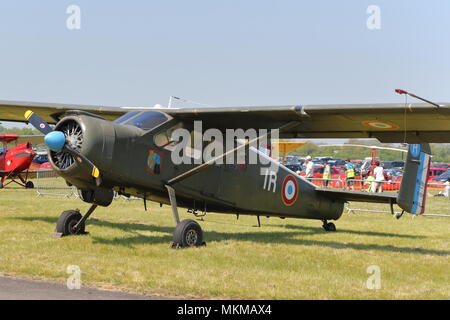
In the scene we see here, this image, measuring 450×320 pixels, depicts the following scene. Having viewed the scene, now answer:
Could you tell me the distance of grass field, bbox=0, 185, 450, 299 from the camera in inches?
277

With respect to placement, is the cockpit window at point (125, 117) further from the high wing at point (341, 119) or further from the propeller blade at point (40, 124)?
the propeller blade at point (40, 124)

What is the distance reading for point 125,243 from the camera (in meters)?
10.5

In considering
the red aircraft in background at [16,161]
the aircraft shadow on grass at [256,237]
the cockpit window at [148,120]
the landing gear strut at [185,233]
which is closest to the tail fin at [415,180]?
the aircraft shadow on grass at [256,237]

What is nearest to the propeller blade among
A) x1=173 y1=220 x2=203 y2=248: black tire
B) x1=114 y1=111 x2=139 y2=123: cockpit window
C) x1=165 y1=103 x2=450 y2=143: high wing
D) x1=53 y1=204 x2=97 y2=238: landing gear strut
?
x1=114 y1=111 x2=139 y2=123: cockpit window

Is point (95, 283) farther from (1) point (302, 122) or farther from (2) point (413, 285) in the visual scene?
(1) point (302, 122)

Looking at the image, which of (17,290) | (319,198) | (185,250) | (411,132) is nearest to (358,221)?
(319,198)

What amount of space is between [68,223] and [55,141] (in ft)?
9.10

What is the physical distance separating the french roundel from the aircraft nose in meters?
5.87

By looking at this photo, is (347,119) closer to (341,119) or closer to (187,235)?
(341,119)

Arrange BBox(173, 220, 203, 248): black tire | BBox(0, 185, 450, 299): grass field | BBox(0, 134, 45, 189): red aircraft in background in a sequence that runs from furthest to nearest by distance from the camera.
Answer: BBox(0, 134, 45, 189): red aircraft in background
BBox(173, 220, 203, 248): black tire
BBox(0, 185, 450, 299): grass field

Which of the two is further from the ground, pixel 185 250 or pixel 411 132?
pixel 411 132

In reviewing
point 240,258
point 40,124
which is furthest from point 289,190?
point 40,124

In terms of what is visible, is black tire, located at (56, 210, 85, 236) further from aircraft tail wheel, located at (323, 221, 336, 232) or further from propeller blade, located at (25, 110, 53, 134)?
aircraft tail wheel, located at (323, 221, 336, 232)

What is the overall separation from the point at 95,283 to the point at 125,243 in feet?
11.1
